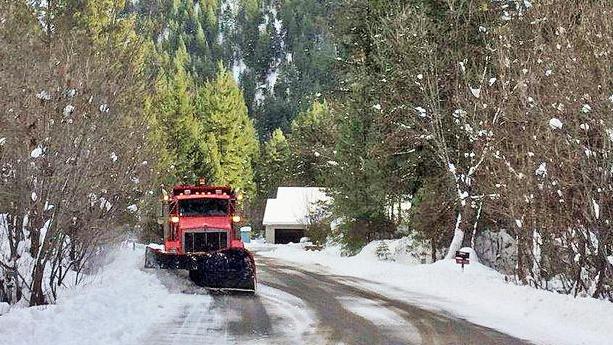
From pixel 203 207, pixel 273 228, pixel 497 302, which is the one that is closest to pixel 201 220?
pixel 203 207

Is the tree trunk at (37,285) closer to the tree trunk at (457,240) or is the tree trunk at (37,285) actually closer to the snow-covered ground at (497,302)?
the snow-covered ground at (497,302)

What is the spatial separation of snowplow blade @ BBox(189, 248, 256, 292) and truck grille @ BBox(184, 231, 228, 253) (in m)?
2.62

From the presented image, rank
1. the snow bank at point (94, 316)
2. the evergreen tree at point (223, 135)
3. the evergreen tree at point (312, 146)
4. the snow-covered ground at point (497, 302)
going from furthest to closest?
1. the evergreen tree at point (223, 135)
2. the evergreen tree at point (312, 146)
3. the snow-covered ground at point (497, 302)
4. the snow bank at point (94, 316)

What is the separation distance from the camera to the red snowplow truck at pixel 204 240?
19.2 metres

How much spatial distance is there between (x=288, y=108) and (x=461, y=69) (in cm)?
10692

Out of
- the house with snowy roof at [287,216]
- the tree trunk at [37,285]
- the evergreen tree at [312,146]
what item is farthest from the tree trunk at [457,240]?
the house with snowy roof at [287,216]

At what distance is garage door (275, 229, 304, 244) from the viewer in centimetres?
6975

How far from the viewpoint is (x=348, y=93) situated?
34250 millimetres

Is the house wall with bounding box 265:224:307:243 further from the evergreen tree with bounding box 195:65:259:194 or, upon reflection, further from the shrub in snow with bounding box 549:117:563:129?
the shrub in snow with bounding box 549:117:563:129

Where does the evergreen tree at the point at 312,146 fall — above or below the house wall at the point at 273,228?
above

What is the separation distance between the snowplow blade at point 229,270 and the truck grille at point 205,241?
2.62m

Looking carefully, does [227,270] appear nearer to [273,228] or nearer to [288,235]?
[273,228]

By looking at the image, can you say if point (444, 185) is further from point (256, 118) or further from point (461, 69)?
point (256, 118)

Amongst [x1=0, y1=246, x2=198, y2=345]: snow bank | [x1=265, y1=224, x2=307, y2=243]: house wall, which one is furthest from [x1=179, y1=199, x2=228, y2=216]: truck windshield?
[x1=265, y1=224, x2=307, y2=243]: house wall
